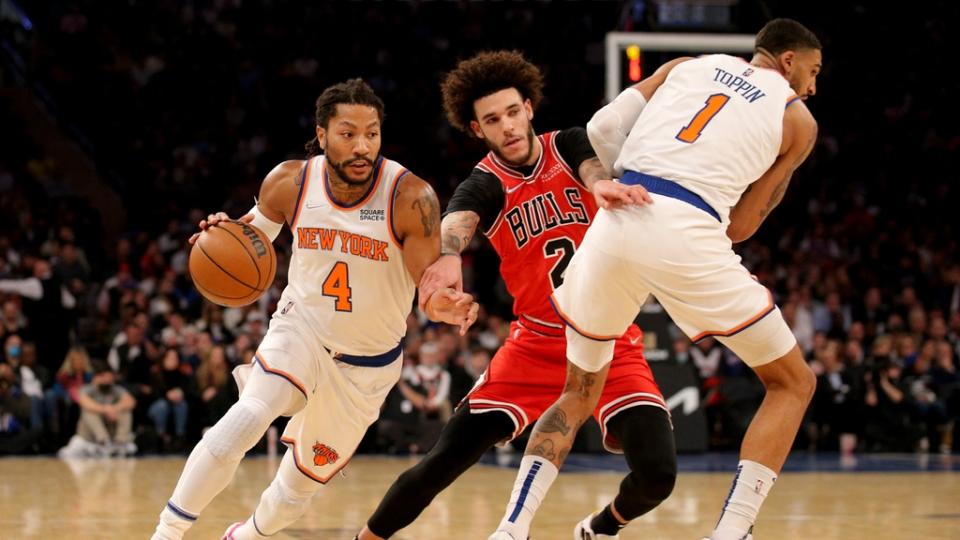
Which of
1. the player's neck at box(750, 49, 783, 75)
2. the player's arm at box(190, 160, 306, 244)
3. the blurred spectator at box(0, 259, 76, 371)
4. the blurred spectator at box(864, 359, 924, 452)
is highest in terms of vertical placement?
the player's neck at box(750, 49, 783, 75)

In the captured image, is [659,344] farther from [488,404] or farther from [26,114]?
[26,114]

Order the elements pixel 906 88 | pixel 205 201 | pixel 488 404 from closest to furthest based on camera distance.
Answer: pixel 488 404 < pixel 205 201 < pixel 906 88

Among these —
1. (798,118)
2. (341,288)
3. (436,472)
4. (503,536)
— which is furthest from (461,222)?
(798,118)

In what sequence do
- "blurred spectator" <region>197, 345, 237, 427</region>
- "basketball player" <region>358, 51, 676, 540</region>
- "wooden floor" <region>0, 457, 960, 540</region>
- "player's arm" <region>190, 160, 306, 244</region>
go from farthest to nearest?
1. "blurred spectator" <region>197, 345, 237, 427</region>
2. "wooden floor" <region>0, 457, 960, 540</region>
3. "player's arm" <region>190, 160, 306, 244</region>
4. "basketball player" <region>358, 51, 676, 540</region>

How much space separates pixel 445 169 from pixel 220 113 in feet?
12.3

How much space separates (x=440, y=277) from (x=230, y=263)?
1027 mm

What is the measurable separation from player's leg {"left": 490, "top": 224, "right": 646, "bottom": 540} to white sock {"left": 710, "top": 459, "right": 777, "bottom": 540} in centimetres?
75

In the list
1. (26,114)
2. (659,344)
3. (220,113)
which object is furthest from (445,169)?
(659,344)

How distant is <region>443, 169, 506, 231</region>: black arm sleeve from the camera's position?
5.82 m

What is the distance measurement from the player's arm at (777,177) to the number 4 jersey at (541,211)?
80 centimetres

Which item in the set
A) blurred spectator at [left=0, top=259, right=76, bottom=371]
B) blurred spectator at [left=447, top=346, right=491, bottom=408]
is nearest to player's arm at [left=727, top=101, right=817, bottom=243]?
blurred spectator at [left=447, top=346, right=491, bottom=408]

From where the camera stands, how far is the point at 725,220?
16.9 ft

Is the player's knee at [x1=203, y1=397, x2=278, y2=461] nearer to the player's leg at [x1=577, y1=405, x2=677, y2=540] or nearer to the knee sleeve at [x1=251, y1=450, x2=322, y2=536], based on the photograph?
the knee sleeve at [x1=251, y1=450, x2=322, y2=536]

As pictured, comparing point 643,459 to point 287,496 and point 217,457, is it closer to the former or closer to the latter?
point 287,496
